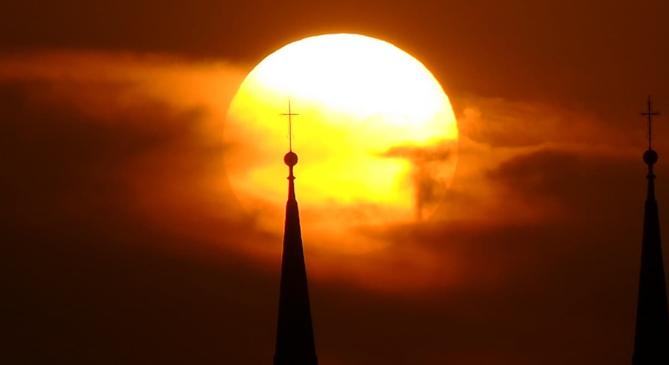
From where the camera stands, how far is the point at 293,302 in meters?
61.5

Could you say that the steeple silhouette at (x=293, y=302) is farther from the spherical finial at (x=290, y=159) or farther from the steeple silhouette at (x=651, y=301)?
the steeple silhouette at (x=651, y=301)

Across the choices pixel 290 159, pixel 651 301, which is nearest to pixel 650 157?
pixel 651 301

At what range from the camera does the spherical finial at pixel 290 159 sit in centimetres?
6247

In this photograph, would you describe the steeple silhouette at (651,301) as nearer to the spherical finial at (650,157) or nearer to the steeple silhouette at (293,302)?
the spherical finial at (650,157)

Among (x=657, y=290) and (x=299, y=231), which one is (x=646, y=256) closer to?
(x=657, y=290)

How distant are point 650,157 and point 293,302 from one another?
43.5ft

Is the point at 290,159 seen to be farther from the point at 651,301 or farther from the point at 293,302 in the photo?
the point at 651,301

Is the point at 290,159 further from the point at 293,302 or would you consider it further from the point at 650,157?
the point at 650,157

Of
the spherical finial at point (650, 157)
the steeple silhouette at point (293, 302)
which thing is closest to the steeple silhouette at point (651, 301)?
the spherical finial at point (650, 157)

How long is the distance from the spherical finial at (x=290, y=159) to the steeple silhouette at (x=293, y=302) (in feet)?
2.66

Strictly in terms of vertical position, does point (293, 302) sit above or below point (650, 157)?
below

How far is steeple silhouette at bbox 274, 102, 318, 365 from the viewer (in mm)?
61344

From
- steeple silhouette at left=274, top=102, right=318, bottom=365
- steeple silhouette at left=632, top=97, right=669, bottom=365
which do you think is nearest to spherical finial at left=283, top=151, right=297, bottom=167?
steeple silhouette at left=274, top=102, right=318, bottom=365

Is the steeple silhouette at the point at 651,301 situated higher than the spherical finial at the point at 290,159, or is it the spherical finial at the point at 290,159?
the spherical finial at the point at 290,159
